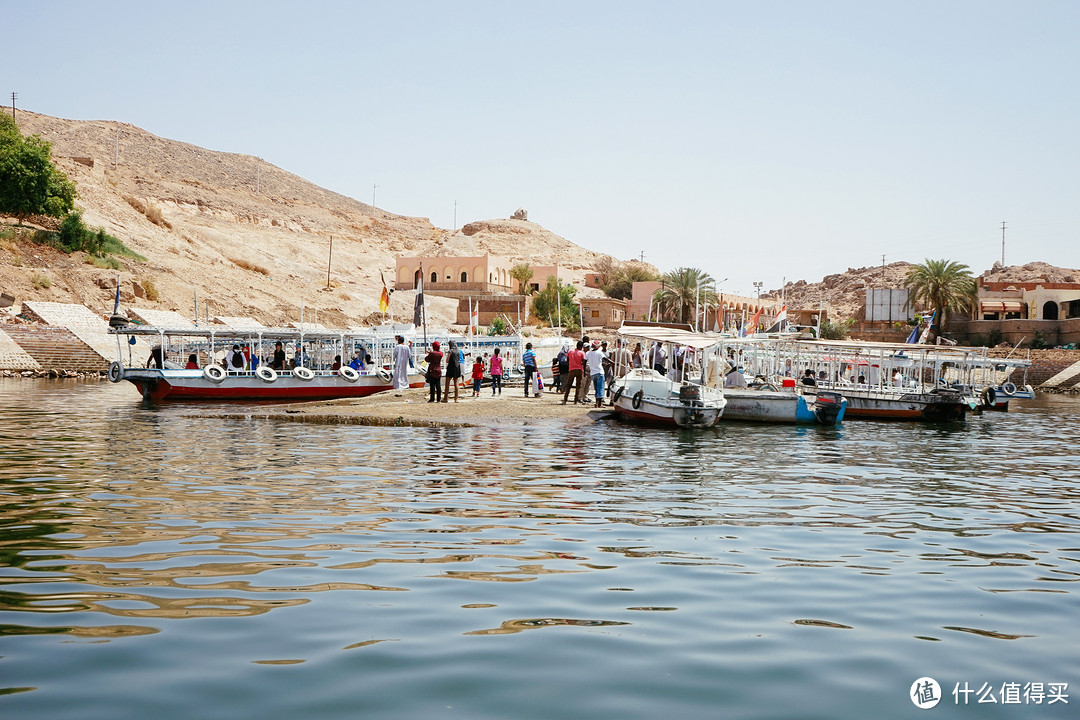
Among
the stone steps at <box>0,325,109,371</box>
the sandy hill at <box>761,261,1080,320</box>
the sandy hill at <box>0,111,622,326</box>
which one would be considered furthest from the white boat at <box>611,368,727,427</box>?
the sandy hill at <box>761,261,1080,320</box>

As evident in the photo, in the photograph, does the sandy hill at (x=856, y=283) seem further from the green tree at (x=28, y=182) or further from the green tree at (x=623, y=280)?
the green tree at (x=28, y=182)

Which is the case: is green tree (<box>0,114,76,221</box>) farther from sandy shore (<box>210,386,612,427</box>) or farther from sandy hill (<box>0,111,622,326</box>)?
sandy shore (<box>210,386,612,427</box>)

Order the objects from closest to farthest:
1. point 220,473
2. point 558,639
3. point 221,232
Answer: point 558,639 → point 220,473 → point 221,232

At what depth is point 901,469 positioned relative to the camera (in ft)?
51.8

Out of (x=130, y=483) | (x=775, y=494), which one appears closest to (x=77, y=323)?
(x=130, y=483)

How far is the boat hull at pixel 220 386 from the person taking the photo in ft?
96.3

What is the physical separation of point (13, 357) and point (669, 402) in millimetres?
40042

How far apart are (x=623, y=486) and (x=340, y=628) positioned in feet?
23.5

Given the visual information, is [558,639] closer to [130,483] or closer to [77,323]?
[130,483]

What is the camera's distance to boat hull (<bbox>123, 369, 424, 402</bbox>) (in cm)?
2934

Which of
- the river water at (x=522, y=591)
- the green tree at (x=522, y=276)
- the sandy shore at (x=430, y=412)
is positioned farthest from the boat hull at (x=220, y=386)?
the green tree at (x=522, y=276)

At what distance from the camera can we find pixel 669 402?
2225 centimetres

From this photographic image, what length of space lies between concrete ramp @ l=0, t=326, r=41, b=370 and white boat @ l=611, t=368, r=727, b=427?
123 feet

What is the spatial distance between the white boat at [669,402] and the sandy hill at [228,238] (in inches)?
1844
